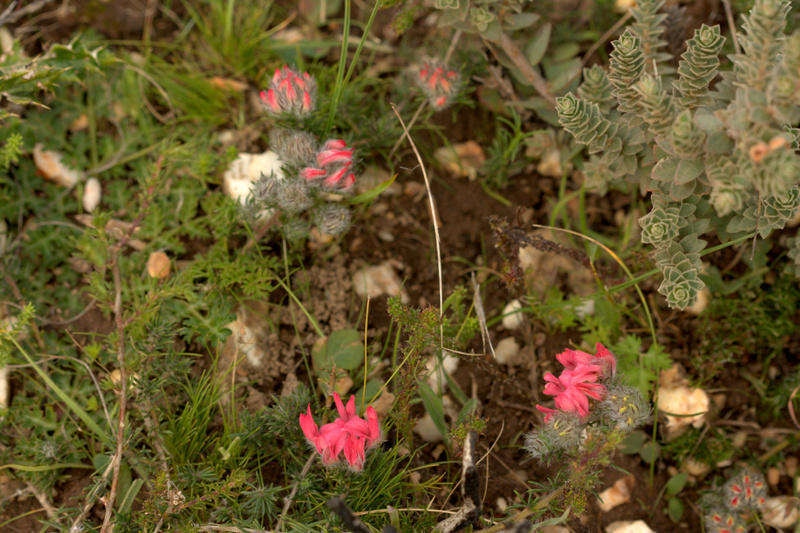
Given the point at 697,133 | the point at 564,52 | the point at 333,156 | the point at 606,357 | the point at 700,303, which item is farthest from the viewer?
the point at 564,52

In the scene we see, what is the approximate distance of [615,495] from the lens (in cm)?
260

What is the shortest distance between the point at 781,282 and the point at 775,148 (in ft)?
4.19

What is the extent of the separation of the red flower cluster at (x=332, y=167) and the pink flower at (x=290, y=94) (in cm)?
21

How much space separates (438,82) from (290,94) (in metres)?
0.62

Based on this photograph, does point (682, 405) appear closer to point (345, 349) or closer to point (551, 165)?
point (551, 165)

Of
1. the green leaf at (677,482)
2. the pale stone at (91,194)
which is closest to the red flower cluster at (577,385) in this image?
the green leaf at (677,482)

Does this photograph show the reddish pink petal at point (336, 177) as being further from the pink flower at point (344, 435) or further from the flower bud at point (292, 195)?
the pink flower at point (344, 435)

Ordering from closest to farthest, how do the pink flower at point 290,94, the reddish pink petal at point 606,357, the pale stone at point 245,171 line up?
1. the reddish pink petal at point 606,357
2. the pink flower at point 290,94
3. the pale stone at point 245,171

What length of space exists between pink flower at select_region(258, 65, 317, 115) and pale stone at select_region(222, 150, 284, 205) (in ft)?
1.21

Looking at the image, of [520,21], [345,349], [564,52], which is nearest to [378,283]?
[345,349]

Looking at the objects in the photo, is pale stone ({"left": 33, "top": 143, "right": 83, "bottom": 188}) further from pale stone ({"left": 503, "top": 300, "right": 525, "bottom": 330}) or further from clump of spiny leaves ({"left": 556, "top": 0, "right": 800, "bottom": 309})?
clump of spiny leaves ({"left": 556, "top": 0, "right": 800, "bottom": 309})

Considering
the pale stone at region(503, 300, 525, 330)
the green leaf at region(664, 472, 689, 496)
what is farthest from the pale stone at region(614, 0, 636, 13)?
the green leaf at region(664, 472, 689, 496)

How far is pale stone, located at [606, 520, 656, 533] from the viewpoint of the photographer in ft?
8.41

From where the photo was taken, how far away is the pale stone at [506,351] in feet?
9.14
